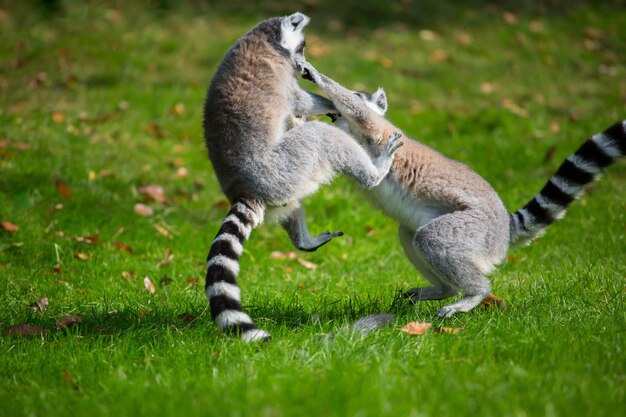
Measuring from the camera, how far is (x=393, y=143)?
205 inches

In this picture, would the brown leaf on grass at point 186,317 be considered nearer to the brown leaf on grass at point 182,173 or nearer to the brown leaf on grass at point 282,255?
the brown leaf on grass at point 282,255

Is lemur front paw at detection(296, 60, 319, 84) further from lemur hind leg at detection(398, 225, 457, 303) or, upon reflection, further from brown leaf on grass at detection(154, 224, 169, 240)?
brown leaf on grass at detection(154, 224, 169, 240)

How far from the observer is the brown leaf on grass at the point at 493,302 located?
4979 mm

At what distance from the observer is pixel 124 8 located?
14.1 metres

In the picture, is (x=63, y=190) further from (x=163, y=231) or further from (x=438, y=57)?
(x=438, y=57)

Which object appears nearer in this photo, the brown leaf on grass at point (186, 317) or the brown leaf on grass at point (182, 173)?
the brown leaf on grass at point (186, 317)

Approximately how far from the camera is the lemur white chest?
205 inches

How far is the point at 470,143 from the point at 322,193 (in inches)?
109

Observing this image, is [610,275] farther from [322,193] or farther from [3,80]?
[3,80]

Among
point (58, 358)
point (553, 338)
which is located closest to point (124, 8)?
point (58, 358)

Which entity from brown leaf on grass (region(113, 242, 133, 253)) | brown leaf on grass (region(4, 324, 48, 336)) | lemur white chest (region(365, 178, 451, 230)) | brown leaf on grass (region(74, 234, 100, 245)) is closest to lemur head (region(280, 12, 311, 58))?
lemur white chest (region(365, 178, 451, 230))

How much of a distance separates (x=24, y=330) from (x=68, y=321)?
0.96ft

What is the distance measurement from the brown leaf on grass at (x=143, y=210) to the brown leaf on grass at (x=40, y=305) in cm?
227

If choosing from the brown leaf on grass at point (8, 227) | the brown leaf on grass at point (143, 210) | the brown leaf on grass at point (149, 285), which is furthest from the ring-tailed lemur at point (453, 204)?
the brown leaf on grass at point (8, 227)
